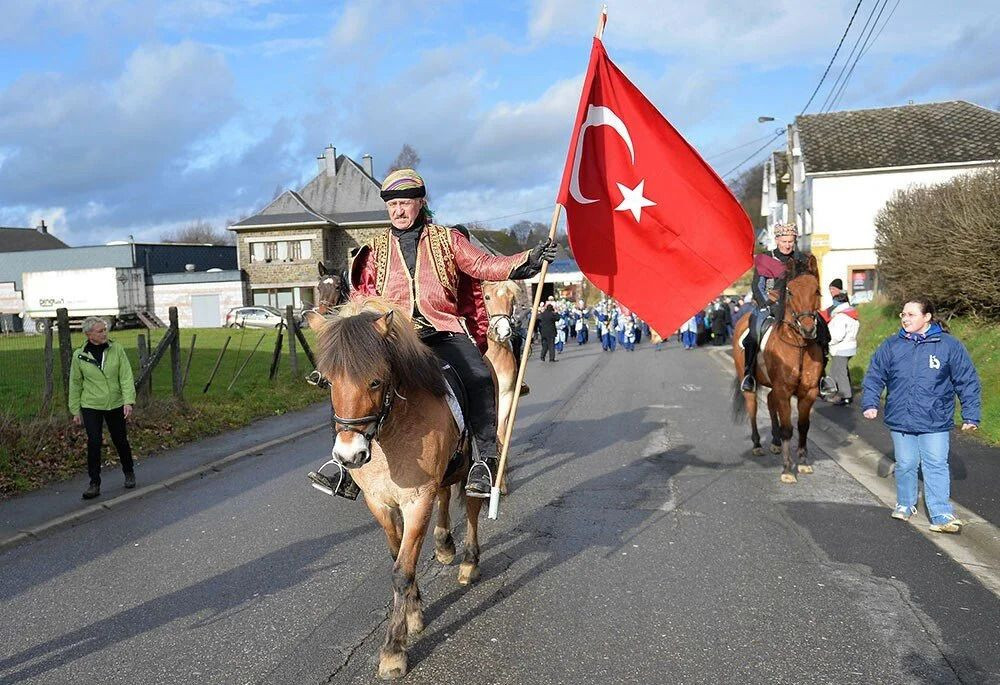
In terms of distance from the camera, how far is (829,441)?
11352mm

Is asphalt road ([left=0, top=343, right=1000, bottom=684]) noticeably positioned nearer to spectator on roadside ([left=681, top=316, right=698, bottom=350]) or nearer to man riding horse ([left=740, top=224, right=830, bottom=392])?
man riding horse ([left=740, top=224, right=830, bottom=392])

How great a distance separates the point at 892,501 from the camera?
781cm

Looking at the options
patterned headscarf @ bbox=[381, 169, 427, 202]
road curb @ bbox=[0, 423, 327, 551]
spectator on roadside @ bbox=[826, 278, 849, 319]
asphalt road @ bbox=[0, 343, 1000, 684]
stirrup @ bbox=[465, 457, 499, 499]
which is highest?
patterned headscarf @ bbox=[381, 169, 427, 202]

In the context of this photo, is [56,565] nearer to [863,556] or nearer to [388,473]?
[388,473]

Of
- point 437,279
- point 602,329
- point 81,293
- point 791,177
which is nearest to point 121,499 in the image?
point 437,279

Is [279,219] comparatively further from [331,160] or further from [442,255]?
[442,255]

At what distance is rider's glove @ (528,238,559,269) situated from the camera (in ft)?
16.0

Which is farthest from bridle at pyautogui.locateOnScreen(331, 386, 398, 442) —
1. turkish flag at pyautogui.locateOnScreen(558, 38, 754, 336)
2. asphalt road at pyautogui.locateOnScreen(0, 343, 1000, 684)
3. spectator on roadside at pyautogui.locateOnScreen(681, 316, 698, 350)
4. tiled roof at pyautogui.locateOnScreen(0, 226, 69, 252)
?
tiled roof at pyautogui.locateOnScreen(0, 226, 69, 252)

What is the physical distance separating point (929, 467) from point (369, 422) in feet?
17.1

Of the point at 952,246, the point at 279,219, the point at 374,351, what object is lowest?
the point at 374,351

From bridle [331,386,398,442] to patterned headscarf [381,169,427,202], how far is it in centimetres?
153

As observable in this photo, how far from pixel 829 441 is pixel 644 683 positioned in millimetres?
8213

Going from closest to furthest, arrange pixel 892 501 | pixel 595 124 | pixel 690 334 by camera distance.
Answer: pixel 595 124, pixel 892 501, pixel 690 334

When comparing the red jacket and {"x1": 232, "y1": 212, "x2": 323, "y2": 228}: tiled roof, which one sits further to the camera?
{"x1": 232, "y1": 212, "x2": 323, "y2": 228}: tiled roof
